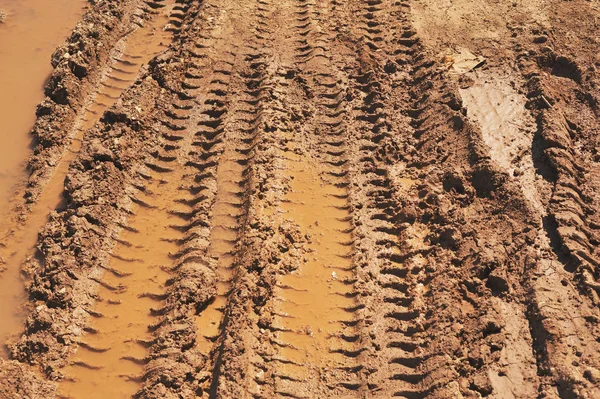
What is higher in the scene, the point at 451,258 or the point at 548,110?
the point at 548,110

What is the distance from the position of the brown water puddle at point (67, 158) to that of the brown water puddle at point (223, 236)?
1.77m

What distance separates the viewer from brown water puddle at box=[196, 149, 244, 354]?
182 inches

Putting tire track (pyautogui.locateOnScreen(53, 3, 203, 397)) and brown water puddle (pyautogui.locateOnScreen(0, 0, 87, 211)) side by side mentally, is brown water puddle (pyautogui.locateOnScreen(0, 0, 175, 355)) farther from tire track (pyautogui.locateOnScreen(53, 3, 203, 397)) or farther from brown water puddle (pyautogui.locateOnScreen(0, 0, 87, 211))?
tire track (pyautogui.locateOnScreen(53, 3, 203, 397))

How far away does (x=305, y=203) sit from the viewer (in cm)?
544

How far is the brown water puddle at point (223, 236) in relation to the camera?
462 cm

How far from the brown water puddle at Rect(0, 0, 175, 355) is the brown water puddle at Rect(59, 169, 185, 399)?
0.82 m

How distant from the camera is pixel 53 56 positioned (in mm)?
7051

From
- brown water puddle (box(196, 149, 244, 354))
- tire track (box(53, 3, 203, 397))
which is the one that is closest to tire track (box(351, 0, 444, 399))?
brown water puddle (box(196, 149, 244, 354))

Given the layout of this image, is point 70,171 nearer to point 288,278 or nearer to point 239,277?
point 239,277

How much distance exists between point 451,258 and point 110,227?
3.34 meters

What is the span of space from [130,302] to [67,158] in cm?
219

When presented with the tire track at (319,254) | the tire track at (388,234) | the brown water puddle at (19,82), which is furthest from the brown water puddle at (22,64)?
the tire track at (388,234)

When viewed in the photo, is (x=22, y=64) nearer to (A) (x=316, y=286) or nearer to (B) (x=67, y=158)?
(B) (x=67, y=158)

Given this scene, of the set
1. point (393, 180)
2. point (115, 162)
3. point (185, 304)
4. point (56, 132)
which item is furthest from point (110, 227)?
point (393, 180)
